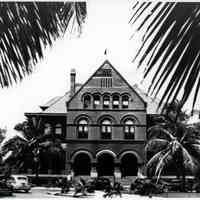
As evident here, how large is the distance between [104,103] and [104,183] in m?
9.25

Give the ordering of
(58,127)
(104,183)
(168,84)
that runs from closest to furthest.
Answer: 1. (168,84)
2. (104,183)
3. (58,127)

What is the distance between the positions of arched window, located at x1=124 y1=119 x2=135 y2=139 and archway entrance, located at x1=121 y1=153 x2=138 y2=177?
5.25 ft

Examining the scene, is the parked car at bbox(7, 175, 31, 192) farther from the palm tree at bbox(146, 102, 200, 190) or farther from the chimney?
the chimney

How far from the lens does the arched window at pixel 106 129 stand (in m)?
34.8

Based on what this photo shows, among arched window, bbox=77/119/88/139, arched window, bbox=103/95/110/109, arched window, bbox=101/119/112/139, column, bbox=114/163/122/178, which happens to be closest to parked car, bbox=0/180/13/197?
column, bbox=114/163/122/178

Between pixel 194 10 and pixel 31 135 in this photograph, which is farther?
pixel 31 135

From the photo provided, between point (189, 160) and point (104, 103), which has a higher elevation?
point (104, 103)

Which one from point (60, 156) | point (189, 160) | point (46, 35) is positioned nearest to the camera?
point (46, 35)

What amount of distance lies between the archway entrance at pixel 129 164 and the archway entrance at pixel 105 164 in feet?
3.42

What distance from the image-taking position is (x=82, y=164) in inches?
1352

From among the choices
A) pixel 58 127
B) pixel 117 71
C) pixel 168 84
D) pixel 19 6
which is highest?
pixel 117 71

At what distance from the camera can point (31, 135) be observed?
29078 mm

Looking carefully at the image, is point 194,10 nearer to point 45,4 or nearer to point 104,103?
point 45,4

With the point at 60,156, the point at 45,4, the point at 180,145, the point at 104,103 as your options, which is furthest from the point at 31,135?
the point at 45,4
